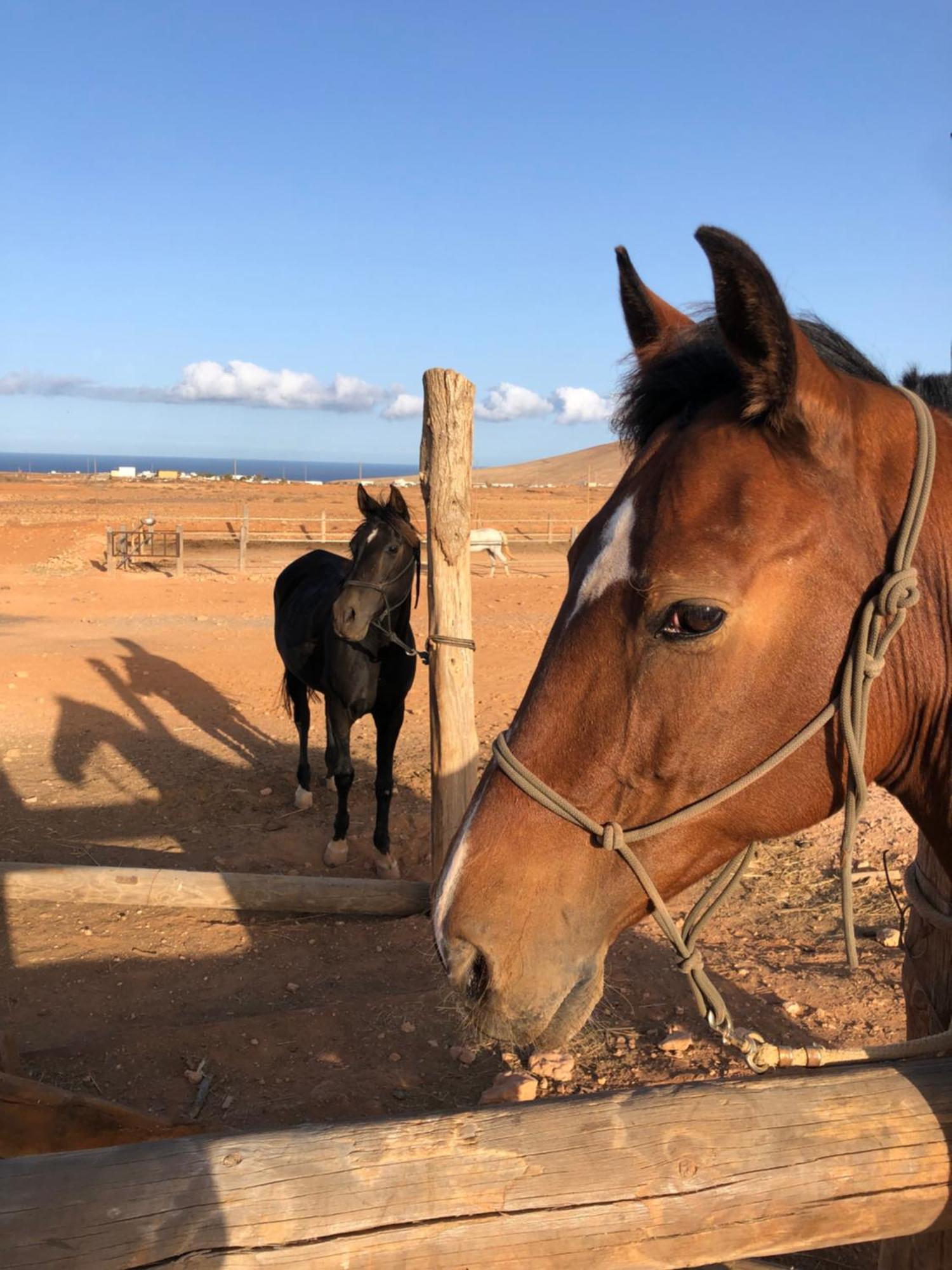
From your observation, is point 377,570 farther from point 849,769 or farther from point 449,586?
point 849,769

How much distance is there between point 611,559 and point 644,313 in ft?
2.11

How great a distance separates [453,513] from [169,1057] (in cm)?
262

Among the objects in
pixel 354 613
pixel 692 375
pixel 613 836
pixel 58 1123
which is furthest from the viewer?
pixel 354 613

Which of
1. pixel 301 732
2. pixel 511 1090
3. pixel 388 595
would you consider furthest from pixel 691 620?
pixel 301 732

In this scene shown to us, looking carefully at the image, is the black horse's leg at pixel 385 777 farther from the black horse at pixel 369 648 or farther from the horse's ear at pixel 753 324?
the horse's ear at pixel 753 324

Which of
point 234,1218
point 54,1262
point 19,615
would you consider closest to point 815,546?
point 234,1218

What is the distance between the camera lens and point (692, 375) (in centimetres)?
158

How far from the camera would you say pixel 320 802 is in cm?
718

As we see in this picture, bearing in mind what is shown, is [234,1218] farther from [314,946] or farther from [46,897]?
[46,897]

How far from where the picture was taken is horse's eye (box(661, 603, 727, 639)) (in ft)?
4.64

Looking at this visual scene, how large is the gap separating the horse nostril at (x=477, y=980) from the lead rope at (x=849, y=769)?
27cm

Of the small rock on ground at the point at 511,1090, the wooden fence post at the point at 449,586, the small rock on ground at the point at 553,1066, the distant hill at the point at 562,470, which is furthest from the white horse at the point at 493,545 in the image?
the distant hill at the point at 562,470

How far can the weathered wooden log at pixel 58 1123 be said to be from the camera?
2270 mm

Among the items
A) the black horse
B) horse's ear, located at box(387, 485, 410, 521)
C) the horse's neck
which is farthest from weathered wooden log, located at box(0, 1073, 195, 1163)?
horse's ear, located at box(387, 485, 410, 521)
